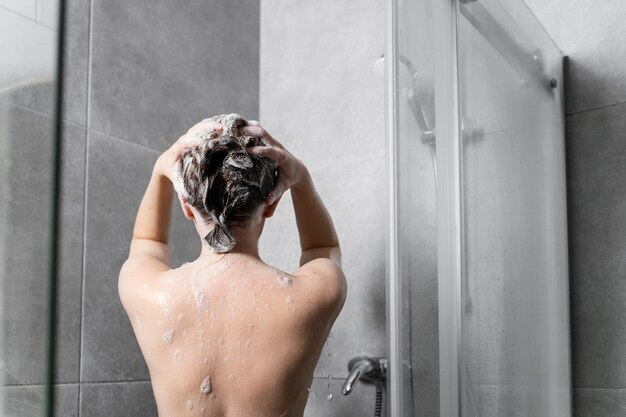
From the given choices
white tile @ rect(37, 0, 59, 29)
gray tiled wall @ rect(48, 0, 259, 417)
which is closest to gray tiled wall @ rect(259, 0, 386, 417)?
gray tiled wall @ rect(48, 0, 259, 417)

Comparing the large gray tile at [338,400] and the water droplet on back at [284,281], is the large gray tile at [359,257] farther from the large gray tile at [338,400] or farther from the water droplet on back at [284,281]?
the water droplet on back at [284,281]

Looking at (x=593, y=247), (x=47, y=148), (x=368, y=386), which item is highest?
(x=47, y=148)

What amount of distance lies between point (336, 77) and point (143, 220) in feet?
2.77

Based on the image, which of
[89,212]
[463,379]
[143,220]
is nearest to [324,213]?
[143,220]

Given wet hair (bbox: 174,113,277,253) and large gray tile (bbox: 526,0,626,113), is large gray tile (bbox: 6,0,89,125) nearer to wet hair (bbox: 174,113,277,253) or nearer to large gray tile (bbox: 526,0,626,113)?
wet hair (bbox: 174,113,277,253)

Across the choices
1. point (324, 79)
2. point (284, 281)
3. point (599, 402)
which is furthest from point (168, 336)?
point (324, 79)

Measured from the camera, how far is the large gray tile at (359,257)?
1878 millimetres

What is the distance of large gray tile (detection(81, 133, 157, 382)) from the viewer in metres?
1.67

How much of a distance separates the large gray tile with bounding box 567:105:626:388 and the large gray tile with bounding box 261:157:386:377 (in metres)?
0.57

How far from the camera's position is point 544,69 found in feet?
4.73

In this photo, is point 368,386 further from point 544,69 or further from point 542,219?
point 544,69

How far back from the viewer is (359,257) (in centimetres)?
193

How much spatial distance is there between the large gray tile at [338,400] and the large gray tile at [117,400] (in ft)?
1.42

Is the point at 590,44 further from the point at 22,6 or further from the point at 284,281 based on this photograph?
the point at 22,6
